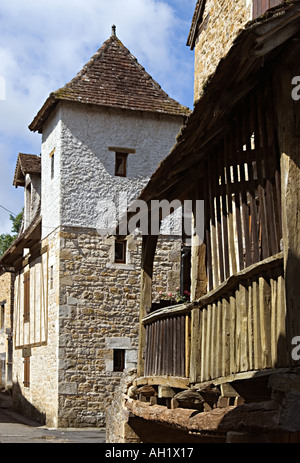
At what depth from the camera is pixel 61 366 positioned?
653 inches

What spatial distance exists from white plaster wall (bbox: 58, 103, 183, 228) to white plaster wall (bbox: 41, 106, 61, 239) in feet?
0.42

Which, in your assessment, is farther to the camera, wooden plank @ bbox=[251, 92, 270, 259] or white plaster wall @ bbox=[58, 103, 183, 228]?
white plaster wall @ bbox=[58, 103, 183, 228]

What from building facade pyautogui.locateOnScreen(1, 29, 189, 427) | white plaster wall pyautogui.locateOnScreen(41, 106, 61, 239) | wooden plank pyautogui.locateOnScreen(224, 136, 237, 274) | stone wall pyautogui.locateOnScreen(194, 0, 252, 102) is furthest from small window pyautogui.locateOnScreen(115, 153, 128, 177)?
wooden plank pyautogui.locateOnScreen(224, 136, 237, 274)

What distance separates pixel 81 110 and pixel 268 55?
1307cm

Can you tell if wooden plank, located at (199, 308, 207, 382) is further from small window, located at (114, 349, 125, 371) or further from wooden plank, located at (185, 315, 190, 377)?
small window, located at (114, 349, 125, 371)

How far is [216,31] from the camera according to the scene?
1055 cm

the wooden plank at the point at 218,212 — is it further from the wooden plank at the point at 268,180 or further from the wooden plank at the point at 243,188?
the wooden plank at the point at 268,180

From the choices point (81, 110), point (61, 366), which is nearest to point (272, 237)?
point (61, 366)

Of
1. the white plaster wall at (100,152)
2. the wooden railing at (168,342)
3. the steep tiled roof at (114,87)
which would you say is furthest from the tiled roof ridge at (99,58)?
the wooden railing at (168,342)

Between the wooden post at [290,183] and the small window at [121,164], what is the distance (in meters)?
12.9

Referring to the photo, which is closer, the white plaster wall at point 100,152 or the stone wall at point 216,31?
the stone wall at point 216,31

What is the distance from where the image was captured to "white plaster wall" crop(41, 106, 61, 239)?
17688 mm

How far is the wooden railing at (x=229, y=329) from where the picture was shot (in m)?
5.20
